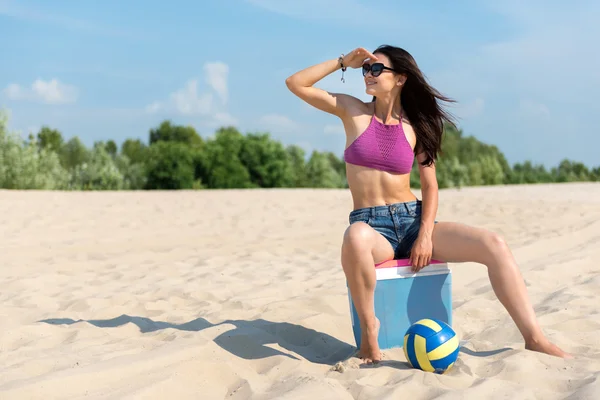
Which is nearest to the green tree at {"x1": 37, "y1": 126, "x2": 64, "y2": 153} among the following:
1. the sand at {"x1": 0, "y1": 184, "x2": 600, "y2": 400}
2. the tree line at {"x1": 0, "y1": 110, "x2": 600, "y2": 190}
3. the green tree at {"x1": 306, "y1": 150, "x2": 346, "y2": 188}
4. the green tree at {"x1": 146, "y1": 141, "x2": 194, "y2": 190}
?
the tree line at {"x1": 0, "y1": 110, "x2": 600, "y2": 190}

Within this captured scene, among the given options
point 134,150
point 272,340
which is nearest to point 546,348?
point 272,340

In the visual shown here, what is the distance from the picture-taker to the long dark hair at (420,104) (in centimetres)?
358

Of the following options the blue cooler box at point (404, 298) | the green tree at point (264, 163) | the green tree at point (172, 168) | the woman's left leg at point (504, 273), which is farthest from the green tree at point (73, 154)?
the woman's left leg at point (504, 273)

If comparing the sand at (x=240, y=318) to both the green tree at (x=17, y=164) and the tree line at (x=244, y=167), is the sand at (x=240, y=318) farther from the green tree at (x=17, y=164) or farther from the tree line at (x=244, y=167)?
the tree line at (x=244, y=167)

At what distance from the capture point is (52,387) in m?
2.82

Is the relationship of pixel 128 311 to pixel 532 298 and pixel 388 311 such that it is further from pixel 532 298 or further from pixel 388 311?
pixel 532 298

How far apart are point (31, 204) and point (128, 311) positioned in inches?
337

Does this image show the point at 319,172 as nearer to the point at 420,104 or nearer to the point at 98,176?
the point at 98,176

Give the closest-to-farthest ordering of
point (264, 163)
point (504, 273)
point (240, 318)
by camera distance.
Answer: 1. point (504, 273)
2. point (240, 318)
3. point (264, 163)

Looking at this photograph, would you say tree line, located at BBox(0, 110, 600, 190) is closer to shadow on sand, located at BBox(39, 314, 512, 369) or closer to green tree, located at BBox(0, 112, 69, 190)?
green tree, located at BBox(0, 112, 69, 190)

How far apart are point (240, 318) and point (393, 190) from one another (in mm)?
1516

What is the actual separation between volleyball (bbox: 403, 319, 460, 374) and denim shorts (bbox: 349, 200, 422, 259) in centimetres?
52

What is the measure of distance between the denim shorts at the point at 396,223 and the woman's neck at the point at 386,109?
0.52m

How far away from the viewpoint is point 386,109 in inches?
143
